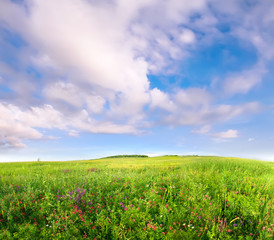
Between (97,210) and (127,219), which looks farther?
(97,210)

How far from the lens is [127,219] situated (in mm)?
4977

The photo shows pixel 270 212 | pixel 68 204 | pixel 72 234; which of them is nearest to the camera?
pixel 72 234

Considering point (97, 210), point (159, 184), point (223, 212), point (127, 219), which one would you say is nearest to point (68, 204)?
point (97, 210)

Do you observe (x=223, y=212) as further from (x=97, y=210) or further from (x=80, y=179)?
(x=80, y=179)

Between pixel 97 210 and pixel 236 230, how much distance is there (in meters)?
3.84

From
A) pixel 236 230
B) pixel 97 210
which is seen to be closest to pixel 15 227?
pixel 97 210

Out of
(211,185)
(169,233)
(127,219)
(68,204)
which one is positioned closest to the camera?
(169,233)

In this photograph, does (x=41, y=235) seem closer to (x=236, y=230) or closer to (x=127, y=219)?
(x=127, y=219)

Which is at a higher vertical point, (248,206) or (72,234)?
(248,206)

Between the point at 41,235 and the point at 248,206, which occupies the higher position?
A: the point at 248,206

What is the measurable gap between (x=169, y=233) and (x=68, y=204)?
3241 mm

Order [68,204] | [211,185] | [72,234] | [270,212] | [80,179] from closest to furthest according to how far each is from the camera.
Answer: [72,234]
[270,212]
[68,204]
[211,185]
[80,179]

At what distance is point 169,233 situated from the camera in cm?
438

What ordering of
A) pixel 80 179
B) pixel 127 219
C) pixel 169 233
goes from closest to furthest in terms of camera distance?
pixel 169 233
pixel 127 219
pixel 80 179
